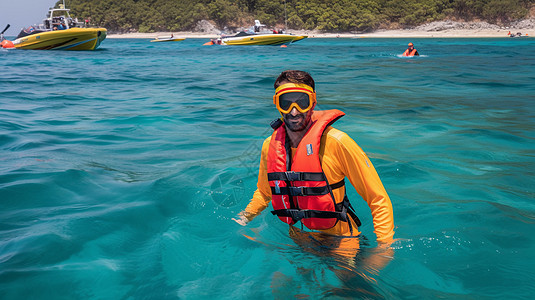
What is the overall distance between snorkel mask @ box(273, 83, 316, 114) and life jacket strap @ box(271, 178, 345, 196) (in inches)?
21.9

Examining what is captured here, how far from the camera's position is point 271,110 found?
1159 cm

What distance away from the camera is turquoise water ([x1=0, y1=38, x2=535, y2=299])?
3.52m

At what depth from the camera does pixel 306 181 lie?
3041mm

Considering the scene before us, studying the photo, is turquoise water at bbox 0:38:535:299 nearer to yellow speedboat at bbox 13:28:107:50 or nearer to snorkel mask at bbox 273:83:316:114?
snorkel mask at bbox 273:83:316:114

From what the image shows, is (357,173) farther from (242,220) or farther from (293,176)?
(242,220)

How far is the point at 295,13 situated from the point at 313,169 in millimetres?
96995

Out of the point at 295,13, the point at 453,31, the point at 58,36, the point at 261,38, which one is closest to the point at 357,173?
the point at 58,36

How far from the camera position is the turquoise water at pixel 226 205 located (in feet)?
11.6

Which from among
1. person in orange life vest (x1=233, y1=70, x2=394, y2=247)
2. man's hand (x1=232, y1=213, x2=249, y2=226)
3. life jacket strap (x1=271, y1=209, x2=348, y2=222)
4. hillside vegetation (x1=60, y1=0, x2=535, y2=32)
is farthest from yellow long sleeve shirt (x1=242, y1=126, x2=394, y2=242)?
hillside vegetation (x1=60, y1=0, x2=535, y2=32)

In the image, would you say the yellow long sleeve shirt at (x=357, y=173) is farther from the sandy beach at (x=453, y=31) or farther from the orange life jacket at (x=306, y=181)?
the sandy beach at (x=453, y=31)

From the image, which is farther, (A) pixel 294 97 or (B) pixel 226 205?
(B) pixel 226 205

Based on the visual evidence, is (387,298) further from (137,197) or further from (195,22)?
(195,22)

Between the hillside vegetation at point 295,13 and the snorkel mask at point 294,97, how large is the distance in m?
86.2

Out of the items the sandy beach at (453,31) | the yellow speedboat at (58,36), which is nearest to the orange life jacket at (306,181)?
the yellow speedboat at (58,36)
